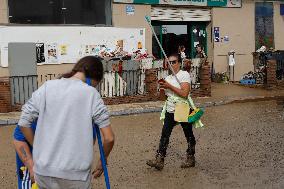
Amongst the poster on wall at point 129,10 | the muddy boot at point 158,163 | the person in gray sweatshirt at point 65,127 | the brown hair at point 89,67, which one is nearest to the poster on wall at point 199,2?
the poster on wall at point 129,10

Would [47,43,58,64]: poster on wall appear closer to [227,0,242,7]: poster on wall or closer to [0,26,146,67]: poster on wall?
[0,26,146,67]: poster on wall

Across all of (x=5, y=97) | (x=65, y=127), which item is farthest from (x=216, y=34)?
(x=65, y=127)

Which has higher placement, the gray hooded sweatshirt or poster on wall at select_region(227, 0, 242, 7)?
poster on wall at select_region(227, 0, 242, 7)

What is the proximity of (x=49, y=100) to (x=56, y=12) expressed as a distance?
14.6 m

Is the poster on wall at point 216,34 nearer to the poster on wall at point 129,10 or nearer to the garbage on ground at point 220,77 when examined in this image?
the garbage on ground at point 220,77

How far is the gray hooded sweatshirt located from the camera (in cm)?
333

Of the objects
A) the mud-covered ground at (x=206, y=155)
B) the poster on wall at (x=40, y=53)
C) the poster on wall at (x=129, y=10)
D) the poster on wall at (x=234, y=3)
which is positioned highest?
the poster on wall at (x=234, y=3)

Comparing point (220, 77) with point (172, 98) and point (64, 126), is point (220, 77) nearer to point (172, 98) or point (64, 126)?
point (172, 98)

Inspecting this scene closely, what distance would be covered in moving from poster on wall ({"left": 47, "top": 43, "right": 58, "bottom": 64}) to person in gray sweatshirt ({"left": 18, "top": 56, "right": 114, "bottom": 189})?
1399 cm

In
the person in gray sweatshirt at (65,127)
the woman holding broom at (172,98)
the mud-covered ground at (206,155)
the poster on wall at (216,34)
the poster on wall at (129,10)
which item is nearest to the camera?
the person in gray sweatshirt at (65,127)

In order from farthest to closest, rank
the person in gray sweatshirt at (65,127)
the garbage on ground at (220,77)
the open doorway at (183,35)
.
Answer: the garbage on ground at (220,77) < the open doorway at (183,35) < the person in gray sweatshirt at (65,127)

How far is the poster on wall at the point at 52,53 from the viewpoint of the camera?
17141 millimetres

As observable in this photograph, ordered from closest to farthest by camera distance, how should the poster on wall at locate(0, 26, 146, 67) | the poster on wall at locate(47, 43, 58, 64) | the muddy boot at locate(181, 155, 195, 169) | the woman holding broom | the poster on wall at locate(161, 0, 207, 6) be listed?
the woman holding broom
the muddy boot at locate(181, 155, 195, 169)
the poster on wall at locate(0, 26, 146, 67)
the poster on wall at locate(47, 43, 58, 64)
the poster on wall at locate(161, 0, 207, 6)

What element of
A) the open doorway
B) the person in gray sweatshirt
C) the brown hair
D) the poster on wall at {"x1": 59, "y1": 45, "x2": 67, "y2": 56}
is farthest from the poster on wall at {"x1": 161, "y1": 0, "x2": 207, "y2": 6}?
the person in gray sweatshirt
